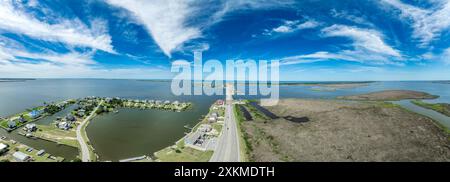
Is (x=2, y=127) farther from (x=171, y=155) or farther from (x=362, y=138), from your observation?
(x=362, y=138)

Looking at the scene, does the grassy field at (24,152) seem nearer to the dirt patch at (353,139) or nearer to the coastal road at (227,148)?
the coastal road at (227,148)

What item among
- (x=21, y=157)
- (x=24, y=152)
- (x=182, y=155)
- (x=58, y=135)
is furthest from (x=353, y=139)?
(x=58, y=135)

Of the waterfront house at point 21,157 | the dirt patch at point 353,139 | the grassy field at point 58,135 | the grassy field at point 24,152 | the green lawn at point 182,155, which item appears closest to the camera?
the waterfront house at point 21,157

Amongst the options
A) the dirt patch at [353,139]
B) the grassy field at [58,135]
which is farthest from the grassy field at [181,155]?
the grassy field at [58,135]

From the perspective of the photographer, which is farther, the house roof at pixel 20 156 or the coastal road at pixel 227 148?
the coastal road at pixel 227 148

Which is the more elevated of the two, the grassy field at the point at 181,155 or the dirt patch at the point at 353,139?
the dirt patch at the point at 353,139

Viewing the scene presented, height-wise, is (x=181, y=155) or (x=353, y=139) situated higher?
(x=353, y=139)

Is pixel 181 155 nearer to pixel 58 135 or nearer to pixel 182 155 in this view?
pixel 182 155
